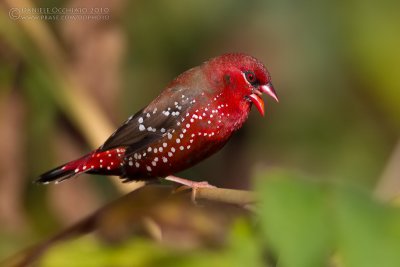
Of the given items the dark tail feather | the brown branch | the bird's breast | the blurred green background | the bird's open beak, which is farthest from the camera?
the blurred green background

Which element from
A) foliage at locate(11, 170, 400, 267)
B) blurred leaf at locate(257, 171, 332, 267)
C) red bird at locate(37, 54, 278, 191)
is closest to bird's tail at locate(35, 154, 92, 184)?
red bird at locate(37, 54, 278, 191)

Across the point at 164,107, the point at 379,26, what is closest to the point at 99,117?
the point at 164,107

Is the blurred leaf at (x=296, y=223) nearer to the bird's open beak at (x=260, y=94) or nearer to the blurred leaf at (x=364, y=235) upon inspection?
the blurred leaf at (x=364, y=235)

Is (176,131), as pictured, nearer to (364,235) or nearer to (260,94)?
(260,94)

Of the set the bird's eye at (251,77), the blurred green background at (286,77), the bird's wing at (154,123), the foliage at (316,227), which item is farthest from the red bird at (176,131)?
the blurred green background at (286,77)

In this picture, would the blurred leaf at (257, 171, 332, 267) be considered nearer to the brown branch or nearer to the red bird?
the brown branch

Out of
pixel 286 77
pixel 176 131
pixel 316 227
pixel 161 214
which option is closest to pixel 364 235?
pixel 316 227
